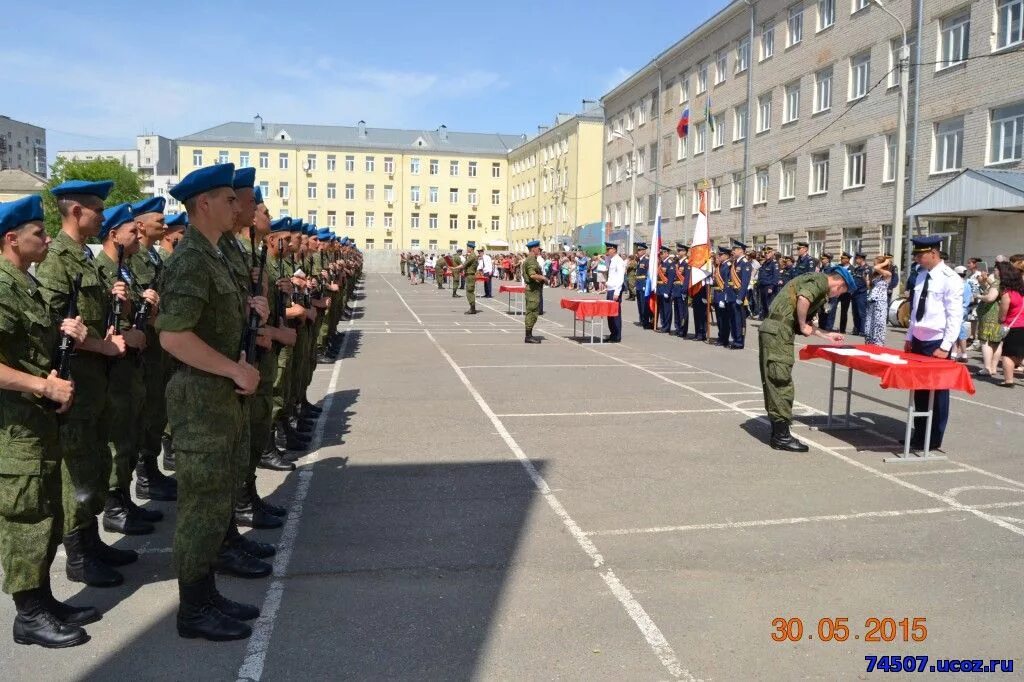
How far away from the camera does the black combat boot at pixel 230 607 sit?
3982mm

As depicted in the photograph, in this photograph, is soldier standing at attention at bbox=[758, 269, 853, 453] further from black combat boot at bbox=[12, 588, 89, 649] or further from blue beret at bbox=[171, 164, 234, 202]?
black combat boot at bbox=[12, 588, 89, 649]

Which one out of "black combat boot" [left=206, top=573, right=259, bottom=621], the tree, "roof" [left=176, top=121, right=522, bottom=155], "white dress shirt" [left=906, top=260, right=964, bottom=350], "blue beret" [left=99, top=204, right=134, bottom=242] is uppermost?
"roof" [left=176, top=121, right=522, bottom=155]

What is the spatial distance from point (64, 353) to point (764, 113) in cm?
3600

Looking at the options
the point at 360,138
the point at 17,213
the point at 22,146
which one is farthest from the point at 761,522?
the point at 22,146

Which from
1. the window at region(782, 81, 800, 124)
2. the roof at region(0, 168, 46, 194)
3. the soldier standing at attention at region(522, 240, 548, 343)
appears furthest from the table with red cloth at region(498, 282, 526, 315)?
the roof at region(0, 168, 46, 194)

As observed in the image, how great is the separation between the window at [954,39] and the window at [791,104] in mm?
8452

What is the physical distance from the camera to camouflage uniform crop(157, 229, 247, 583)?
366 cm

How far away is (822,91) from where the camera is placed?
3108cm

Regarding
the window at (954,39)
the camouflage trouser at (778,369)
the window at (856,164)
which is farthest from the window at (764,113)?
the camouflage trouser at (778,369)

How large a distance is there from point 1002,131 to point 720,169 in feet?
58.5

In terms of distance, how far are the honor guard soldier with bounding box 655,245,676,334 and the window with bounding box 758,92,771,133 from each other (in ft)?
57.3

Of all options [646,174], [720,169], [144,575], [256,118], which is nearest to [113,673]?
[144,575]

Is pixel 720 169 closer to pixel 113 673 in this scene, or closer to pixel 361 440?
pixel 361 440

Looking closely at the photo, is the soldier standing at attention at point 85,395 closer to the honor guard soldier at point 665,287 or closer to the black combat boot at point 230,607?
the black combat boot at point 230,607
